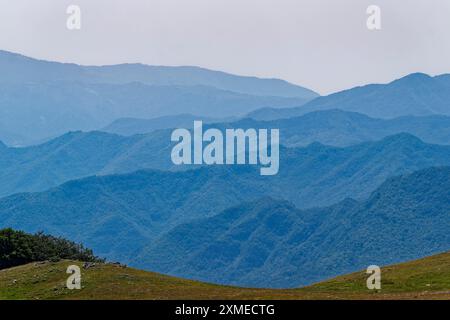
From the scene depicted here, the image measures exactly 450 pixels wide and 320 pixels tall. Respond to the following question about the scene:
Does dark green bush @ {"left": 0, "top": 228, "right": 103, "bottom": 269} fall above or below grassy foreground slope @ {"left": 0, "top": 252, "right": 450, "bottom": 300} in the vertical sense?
above

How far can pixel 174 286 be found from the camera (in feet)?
224

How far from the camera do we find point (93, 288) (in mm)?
66875

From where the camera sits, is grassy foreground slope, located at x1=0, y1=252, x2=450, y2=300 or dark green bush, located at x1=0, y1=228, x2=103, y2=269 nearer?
grassy foreground slope, located at x1=0, y1=252, x2=450, y2=300

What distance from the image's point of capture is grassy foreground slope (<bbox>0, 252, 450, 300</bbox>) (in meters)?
61.9

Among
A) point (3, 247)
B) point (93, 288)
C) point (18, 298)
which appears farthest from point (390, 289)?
point (3, 247)

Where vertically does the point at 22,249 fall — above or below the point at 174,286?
above

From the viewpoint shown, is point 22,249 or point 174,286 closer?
point 174,286

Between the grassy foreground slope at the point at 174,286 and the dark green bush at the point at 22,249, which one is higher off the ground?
the dark green bush at the point at 22,249

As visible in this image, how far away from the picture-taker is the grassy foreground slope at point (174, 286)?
6188cm

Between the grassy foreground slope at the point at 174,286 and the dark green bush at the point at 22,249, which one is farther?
the dark green bush at the point at 22,249
